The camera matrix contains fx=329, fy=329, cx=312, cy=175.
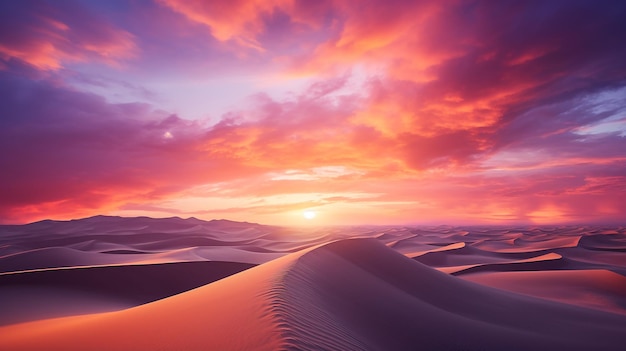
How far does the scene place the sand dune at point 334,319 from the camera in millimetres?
3588

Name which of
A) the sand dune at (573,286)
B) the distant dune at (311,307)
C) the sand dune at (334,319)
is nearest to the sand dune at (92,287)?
the distant dune at (311,307)

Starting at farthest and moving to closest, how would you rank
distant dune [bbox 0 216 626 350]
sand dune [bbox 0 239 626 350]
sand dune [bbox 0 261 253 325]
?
sand dune [bbox 0 261 253 325]
distant dune [bbox 0 216 626 350]
sand dune [bbox 0 239 626 350]

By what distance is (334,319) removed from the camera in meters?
4.53

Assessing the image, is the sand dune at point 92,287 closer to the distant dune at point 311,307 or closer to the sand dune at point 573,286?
the distant dune at point 311,307

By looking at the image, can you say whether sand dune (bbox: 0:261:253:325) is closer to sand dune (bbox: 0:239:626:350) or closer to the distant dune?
the distant dune

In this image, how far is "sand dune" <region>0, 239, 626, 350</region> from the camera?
11.8 ft

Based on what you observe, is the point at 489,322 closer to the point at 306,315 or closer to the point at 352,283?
the point at 352,283

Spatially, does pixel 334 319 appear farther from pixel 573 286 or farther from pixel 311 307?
pixel 573 286

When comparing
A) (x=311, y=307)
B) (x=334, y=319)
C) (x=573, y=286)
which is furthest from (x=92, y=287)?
(x=573, y=286)

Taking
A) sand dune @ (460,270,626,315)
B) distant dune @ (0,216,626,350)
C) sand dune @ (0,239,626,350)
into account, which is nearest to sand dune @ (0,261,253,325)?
distant dune @ (0,216,626,350)

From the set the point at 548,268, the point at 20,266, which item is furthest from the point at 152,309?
the point at 548,268

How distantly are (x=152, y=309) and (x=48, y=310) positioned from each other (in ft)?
15.5

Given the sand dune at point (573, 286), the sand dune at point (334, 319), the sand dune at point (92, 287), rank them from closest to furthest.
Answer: the sand dune at point (334, 319)
the sand dune at point (92, 287)
the sand dune at point (573, 286)

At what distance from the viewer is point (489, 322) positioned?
6727mm
